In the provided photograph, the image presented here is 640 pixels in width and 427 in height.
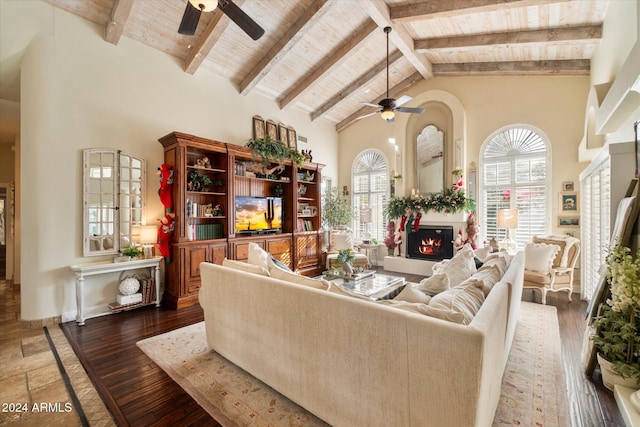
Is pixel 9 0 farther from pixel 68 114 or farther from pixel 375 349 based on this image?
pixel 375 349

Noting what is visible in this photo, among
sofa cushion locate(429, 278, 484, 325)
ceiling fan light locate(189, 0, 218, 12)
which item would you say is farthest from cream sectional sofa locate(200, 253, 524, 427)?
ceiling fan light locate(189, 0, 218, 12)

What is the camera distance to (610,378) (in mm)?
2238

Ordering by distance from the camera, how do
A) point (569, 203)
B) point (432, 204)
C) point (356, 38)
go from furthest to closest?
point (432, 204)
point (569, 203)
point (356, 38)

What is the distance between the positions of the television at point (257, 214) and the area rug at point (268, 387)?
2.32 m

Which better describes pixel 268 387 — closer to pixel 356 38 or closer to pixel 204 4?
pixel 204 4

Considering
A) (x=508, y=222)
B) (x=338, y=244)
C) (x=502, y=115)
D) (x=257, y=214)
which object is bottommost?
(x=338, y=244)

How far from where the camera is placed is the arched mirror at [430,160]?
6512 mm

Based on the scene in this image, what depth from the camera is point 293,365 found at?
6.48 ft

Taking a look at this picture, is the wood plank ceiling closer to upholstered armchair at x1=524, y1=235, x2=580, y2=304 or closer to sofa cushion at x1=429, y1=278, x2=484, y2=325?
upholstered armchair at x1=524, y1=235, x2=580, y2=304

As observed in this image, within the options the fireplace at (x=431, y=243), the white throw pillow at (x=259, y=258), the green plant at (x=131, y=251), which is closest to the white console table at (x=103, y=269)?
the green plant at (x=131, y=251)

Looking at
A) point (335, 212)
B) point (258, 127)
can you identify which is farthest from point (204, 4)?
point (335, 212)

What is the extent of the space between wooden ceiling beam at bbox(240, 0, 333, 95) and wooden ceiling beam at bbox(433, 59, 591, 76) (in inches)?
137

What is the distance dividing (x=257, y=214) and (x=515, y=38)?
5342mm

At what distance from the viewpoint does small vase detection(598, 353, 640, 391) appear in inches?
83.8
